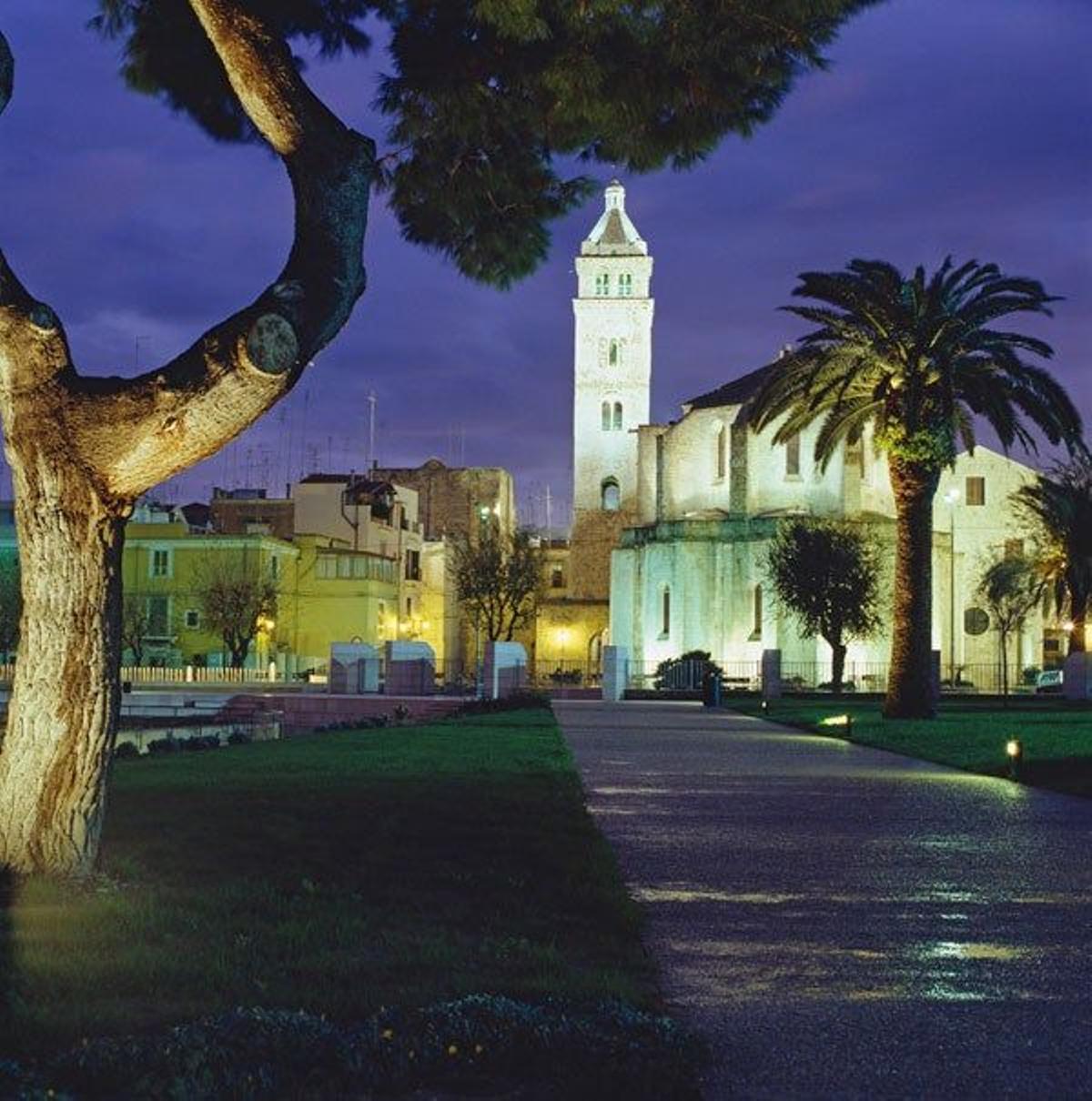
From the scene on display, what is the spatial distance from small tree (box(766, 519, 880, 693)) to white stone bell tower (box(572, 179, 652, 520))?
31.6 m

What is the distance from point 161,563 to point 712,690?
3245cm

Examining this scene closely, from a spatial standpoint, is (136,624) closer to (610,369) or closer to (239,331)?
(610,369)

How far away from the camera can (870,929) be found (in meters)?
7.19

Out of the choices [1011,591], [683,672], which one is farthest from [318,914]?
[1011,591]

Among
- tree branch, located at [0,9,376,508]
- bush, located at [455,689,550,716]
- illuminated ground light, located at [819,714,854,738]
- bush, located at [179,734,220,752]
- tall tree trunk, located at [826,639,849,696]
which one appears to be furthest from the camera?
tall tree trunk, located at [826,639,849,696]

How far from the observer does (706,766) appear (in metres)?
18.2

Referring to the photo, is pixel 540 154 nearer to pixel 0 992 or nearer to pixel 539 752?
pixel 0 992

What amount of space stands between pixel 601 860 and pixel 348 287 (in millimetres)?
3389

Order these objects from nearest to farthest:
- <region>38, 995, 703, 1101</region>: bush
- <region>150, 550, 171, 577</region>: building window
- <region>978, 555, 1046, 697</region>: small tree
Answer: <region>38, 995, 703, 1101</region>: bush
<region>978, 555, 1046, 697</region>: small tree
<region>150, 550, 171, 577</region>: building window

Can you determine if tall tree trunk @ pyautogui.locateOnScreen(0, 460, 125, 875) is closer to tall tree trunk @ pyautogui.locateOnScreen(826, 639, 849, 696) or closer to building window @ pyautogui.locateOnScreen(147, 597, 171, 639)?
tall tree trunk @ pyautogui.locateOnScreen(826, 639, 849, 696)

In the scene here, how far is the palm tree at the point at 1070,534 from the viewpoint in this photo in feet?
163

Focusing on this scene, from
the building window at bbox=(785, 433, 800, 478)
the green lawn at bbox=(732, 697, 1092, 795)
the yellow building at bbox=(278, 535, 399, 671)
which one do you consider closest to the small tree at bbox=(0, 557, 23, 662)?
the yellow building at bbox=(278, 535, 399, 671)

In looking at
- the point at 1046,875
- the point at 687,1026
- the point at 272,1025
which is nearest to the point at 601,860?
the point at 1046,875

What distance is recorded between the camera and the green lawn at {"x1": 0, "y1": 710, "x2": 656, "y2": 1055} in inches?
210
